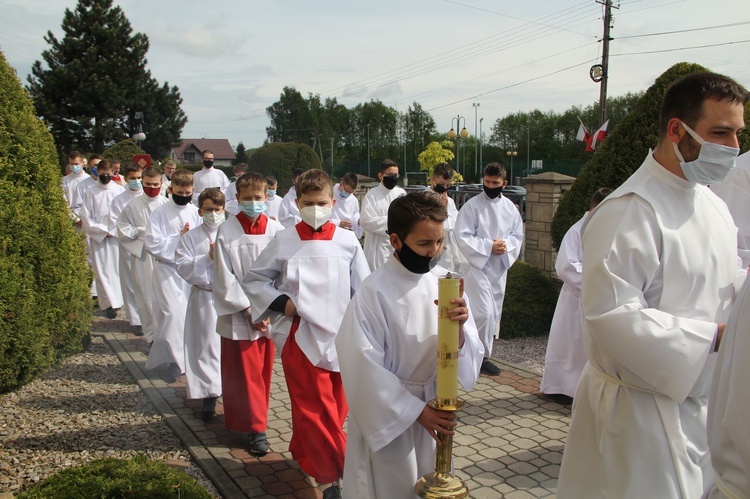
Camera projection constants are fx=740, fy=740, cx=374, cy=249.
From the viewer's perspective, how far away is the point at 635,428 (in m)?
2.89

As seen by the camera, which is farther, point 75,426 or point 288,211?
point 288,211

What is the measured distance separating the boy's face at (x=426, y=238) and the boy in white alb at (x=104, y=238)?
8.52m

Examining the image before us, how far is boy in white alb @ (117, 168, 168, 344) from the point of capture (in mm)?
8805

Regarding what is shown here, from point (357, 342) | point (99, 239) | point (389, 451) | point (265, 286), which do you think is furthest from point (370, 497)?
point (99, 239)

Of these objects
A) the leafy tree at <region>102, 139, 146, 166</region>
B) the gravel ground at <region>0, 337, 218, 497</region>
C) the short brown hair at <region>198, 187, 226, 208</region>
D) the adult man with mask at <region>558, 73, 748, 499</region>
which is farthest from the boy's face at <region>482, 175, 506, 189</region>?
Answer: the leafy tree at <region>102, 139, 146, 166</region>

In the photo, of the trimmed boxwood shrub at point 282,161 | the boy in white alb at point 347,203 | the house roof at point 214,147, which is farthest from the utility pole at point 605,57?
the house roof at point 214,147

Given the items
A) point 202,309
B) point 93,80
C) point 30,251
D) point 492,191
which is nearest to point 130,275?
point 202,309

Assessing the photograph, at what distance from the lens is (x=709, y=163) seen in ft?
9.85

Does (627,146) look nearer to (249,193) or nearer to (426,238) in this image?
(249,193)

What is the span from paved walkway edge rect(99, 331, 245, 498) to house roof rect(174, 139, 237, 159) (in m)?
125

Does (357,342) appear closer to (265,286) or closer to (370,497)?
(370,497)

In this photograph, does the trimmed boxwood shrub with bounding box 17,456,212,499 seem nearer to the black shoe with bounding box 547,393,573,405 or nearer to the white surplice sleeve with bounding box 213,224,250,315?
the white surplice sleeve with bounding box 213,224,250,315

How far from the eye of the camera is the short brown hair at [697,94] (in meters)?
2.98

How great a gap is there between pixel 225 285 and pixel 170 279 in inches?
92.1
